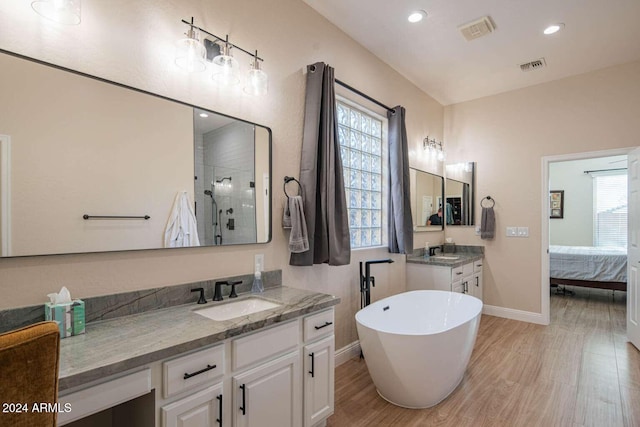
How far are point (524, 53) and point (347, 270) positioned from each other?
9.82ft

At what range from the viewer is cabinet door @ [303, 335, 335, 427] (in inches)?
71.9

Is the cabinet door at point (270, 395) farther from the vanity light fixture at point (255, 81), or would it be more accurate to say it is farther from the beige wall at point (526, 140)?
the beige wall at point (526, 140)

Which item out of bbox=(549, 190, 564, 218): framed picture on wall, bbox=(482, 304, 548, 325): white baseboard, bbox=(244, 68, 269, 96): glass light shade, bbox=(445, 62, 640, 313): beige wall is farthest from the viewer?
bbox=(549, 190, 564, 218): framed picture on wall

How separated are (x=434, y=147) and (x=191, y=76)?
360 cm

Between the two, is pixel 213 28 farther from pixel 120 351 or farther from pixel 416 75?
pixel 416 75

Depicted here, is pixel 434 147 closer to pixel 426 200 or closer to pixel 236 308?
pixel 426 200

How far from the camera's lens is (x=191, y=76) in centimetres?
188

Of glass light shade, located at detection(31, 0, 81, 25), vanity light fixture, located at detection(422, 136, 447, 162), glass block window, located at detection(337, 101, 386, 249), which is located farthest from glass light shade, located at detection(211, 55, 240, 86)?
vanity light fixture, located at detection(422, 136, 447, 162)

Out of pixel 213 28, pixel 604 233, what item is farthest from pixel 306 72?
pixel 604 233

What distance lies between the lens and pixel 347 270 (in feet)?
9.95

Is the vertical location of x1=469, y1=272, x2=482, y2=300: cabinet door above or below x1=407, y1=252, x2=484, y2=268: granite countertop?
below

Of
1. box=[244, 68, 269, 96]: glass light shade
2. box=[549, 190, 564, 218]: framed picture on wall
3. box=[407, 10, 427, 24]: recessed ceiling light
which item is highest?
box=[407, 10, 427, 24]: recessed ceiling light

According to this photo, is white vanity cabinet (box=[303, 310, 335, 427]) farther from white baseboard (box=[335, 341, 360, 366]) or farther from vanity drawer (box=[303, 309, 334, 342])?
white baseboard (box=[335, 341, 360, 366])

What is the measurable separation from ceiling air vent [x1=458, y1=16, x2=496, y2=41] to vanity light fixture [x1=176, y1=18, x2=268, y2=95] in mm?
2067
